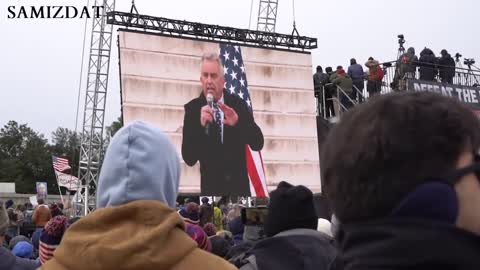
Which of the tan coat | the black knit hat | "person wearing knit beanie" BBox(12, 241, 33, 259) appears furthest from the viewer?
"person wearing knit beanie" BBox(12, 241, 33, 259)

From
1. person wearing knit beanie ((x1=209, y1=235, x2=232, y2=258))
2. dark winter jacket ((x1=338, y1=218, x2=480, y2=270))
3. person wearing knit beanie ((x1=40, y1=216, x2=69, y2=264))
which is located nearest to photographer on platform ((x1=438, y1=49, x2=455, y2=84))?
person wearing knit beanie ((x1=209, y1=235, x2=232, y2=258))

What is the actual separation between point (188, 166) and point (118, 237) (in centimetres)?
1078

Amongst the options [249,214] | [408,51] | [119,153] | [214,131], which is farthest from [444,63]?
[119,153]

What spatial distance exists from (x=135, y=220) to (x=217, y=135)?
36.4 feet

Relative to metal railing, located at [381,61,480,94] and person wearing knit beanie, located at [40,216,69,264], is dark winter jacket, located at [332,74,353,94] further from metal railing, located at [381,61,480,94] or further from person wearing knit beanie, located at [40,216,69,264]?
person wearing knit beanie, located at [40,216,69,264]

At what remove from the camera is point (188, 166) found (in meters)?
12.3

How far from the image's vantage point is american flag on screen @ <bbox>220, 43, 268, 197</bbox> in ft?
42.8

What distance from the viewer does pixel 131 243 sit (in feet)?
5.05

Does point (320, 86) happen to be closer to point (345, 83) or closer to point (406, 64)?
point (345, 83)

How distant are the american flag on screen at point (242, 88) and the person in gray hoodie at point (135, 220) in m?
11.2

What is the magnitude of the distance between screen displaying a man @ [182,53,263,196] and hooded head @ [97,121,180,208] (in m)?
10.5

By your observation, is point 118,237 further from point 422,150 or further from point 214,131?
point 214,131

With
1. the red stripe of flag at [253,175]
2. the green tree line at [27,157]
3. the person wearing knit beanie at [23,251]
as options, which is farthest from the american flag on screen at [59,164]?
the green tree line at [27,157]

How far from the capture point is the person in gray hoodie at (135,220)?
60.7 inches
